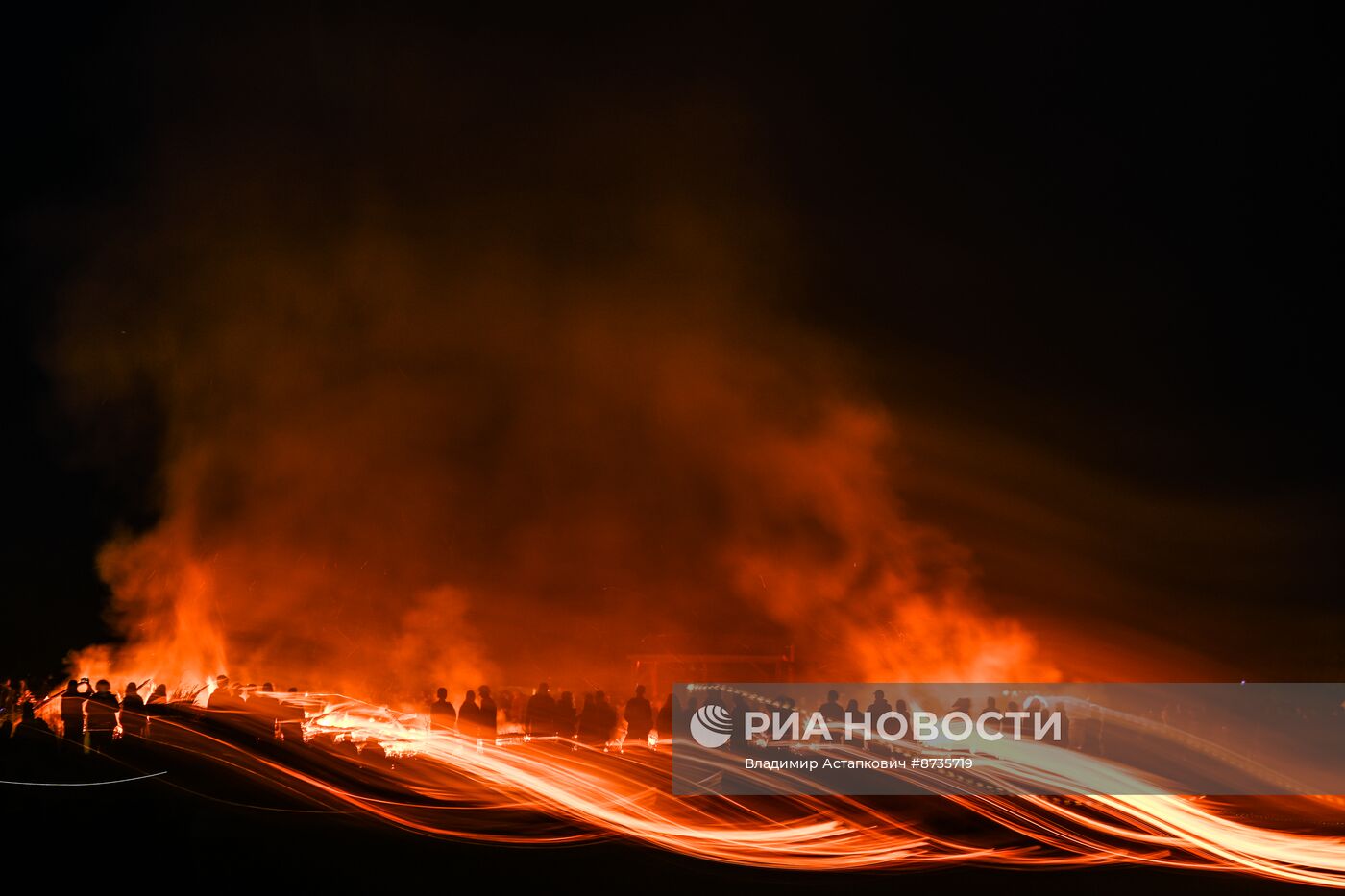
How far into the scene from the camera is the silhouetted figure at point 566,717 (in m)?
4.61

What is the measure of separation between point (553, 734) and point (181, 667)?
195 centimetres

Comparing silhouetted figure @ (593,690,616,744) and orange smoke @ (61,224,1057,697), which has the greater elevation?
orange smoke @ (61,224,1057,697)

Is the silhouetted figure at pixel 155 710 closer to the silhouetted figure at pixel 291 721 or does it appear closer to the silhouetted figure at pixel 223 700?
the silhouetted figure at pixel 223 700

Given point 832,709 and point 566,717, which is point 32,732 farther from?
point 832,709

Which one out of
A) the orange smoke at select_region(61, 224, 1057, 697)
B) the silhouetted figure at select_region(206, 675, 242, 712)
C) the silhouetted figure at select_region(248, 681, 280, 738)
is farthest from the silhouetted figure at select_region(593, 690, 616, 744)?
the silhouetted figure at select_region(206, 675, 242, 712)

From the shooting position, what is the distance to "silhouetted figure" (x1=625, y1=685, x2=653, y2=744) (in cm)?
457

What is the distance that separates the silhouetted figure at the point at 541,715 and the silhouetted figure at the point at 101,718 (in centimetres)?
187

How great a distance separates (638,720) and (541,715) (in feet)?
1.51

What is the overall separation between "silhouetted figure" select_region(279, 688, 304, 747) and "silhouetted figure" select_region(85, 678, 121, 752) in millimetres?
739

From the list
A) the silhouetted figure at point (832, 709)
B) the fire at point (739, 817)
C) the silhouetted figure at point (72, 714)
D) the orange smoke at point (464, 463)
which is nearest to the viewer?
the fire at point (739, 817)

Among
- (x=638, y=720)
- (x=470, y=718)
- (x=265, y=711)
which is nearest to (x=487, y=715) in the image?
(x=470, y=718)

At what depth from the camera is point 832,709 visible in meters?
4.65

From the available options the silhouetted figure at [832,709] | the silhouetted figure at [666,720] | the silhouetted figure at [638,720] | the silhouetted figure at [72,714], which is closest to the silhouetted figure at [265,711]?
the silhouetted figure at [72,714]

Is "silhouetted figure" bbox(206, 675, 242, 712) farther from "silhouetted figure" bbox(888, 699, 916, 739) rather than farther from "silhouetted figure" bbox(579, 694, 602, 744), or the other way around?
"silhouetted figure" bbox(888, 699, 916, 739)
